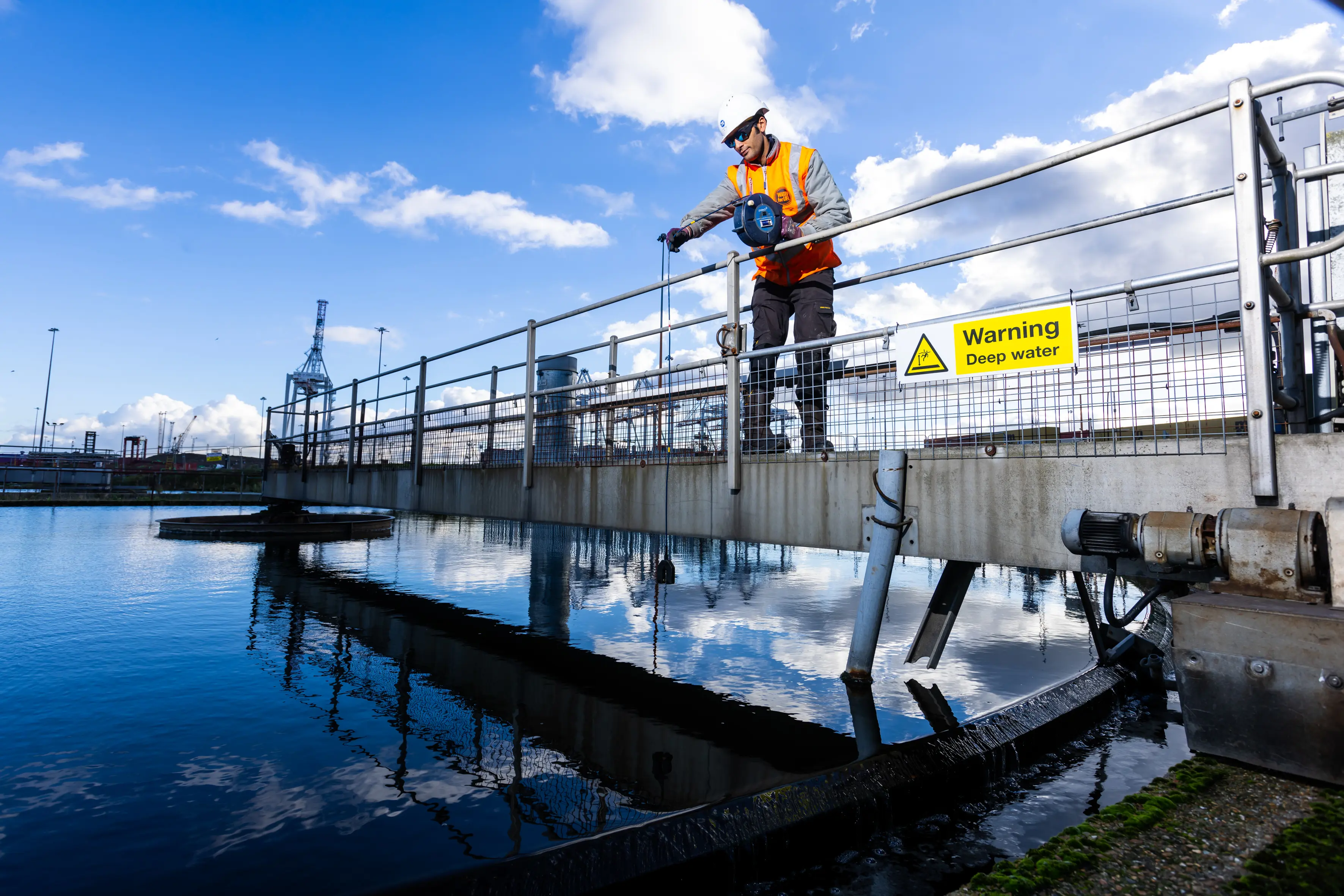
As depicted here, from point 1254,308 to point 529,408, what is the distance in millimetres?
5467

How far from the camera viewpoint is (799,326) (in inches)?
198

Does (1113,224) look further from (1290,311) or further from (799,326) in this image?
(799,326)

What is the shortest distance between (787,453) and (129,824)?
382cm

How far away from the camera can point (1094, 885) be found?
2.32 metres

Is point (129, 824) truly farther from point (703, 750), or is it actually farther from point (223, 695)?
point (703, 750)

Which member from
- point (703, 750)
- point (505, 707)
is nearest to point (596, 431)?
point (505, 707)

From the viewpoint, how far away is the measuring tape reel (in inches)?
190

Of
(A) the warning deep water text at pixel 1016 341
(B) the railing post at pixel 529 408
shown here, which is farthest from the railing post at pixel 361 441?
(A) the warning deep water text at pixel 1016 341

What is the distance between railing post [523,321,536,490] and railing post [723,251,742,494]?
2480mm

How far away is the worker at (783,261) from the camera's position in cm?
468

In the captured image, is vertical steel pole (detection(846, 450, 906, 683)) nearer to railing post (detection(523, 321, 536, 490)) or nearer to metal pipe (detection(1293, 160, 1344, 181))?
metal pipe (detection(1293, 160, 1344, 181))

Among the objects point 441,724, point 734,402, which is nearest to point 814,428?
point 734,402

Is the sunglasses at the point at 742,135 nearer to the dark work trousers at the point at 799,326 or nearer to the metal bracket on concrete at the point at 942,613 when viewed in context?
the dark work trousers at the point at 799,326

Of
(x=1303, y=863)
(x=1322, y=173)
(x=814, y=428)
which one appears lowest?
(x=1303, y=863)
